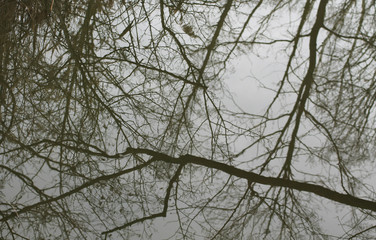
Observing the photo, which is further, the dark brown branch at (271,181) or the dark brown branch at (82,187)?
the dark brown branch at (271,181)

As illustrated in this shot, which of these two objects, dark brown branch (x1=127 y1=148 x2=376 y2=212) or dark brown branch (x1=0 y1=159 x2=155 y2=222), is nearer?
→ dark brown branch (x1=0 y1=159 x2=155 y2=222)

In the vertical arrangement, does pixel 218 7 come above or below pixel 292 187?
above

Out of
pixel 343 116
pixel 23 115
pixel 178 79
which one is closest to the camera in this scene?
pixel 23 115

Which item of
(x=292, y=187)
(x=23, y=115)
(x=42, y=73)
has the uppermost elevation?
(x=42, y=73)

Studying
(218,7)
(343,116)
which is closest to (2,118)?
(218,7)

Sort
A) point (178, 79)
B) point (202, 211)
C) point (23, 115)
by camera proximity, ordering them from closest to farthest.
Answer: point (23, 115)
point (202, 211)
point (178, 79)

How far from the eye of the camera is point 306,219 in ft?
10.5

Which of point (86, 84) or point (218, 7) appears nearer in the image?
point (86, 84)

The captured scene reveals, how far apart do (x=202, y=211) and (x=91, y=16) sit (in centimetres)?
189

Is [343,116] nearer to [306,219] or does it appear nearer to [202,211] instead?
[306,219]

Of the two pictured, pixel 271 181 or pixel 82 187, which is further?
pixel 271 181

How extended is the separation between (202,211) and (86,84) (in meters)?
1.37

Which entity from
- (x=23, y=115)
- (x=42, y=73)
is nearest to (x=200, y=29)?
(x=42, y=73)

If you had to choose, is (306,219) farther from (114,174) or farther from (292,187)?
(114,174)
